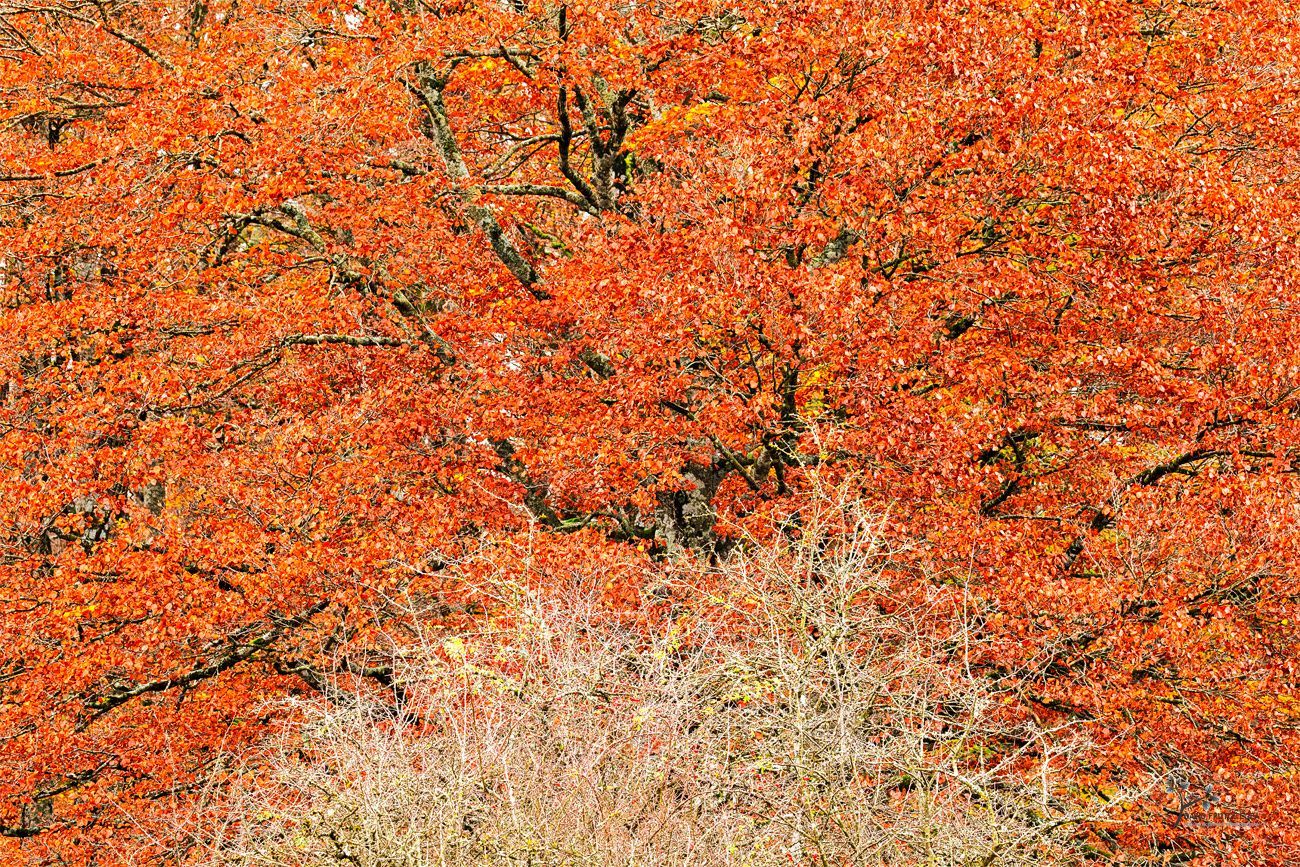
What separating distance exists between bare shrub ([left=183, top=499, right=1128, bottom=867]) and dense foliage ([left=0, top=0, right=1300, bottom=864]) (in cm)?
255

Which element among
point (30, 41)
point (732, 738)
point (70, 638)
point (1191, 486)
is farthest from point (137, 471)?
point (1191, 486)

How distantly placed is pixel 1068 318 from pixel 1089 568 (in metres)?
3.22

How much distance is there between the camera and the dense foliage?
13.3m

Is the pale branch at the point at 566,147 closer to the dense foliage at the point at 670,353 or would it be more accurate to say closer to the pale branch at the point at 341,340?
the dense foliage at the point at 670,353

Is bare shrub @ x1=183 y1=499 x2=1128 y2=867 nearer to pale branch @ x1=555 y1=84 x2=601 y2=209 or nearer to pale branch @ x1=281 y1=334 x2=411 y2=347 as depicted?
pale branch @ x1=281 y1=334 x2=411 y2=347

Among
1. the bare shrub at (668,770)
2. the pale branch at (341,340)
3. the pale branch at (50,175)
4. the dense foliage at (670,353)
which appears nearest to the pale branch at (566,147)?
the dense foliage at (670,353)

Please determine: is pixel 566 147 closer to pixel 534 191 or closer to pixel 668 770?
pixel 534 191

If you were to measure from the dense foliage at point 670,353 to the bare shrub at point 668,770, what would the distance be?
8.37 ft

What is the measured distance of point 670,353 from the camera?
1480cm

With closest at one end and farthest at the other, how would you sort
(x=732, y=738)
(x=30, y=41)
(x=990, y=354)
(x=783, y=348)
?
(x=732, y=738)
(x=783, y=348)
(x=990, y=354)
(x=30, y=41)

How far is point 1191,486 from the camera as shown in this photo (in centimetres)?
1485

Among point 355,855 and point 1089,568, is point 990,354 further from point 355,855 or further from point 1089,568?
point 355,855

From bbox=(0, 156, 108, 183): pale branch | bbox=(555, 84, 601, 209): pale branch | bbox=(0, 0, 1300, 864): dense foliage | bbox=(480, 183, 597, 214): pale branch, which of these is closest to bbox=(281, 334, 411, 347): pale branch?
bbox=(0, 0, 1300, 864): dense foliage

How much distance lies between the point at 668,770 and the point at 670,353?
6341mm
